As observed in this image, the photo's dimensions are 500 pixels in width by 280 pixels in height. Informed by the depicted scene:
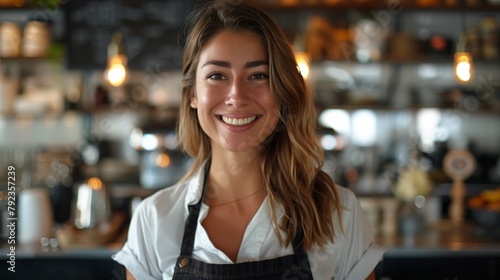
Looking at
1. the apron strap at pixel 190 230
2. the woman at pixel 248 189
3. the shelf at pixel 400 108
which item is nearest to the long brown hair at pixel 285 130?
the woman at pixel 248 189

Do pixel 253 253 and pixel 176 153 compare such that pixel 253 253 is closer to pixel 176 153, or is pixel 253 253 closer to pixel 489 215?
pixel 489 215

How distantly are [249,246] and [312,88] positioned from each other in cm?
223

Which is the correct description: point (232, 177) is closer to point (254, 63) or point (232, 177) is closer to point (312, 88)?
point (254, 63)

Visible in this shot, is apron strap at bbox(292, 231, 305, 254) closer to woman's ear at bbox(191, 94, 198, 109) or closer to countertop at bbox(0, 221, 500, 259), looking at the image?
woman's ear at bbox(191, 94, 198, 109)

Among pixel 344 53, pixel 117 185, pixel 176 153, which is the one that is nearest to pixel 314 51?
pixel 344 53

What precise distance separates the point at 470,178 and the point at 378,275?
5.80 ft

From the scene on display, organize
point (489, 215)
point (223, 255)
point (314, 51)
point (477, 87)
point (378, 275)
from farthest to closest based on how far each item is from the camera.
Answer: point (477, 87)
point (314, 51)
point (489, 215)
point (378, 275)
point (223, 255)

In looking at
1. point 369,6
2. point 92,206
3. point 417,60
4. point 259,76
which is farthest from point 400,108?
point 259,76

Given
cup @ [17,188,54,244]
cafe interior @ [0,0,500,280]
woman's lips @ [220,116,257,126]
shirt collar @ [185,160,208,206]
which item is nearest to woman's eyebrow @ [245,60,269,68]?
woman's lips @ [220,116,257,126]

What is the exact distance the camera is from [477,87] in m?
3.93

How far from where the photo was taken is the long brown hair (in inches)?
47.4

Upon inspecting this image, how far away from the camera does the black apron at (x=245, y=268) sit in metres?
1.22

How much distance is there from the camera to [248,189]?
132 centimetres

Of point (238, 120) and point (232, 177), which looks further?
point (232, 177)
